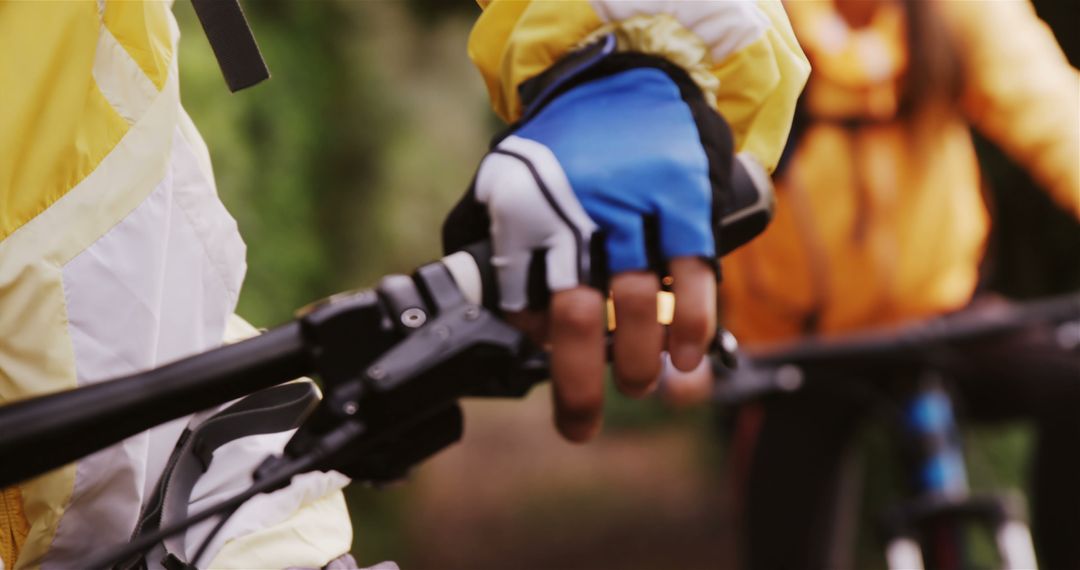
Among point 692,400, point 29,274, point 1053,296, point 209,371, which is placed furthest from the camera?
point 1053,296

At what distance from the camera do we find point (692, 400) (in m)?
3.95

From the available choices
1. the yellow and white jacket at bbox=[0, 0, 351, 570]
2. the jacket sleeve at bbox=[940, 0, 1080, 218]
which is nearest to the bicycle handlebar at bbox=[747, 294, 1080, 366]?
the jacket sleeve at bbox=[940, 0, 1080, 218]

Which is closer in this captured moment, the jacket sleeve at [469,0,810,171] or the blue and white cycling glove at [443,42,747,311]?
the blue and white cycling glove at [443,42,747,311]

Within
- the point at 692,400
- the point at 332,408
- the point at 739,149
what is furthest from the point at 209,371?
the point at 692,400

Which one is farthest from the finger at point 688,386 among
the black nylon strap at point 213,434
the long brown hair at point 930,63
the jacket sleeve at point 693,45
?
the black nylon strap at point 213,434

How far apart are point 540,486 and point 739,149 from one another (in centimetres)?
684

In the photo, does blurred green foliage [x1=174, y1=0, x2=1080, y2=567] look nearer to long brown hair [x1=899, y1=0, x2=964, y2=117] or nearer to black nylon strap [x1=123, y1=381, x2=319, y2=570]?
long brown hair [x1=899, y1=0, x2=964, y2=117]

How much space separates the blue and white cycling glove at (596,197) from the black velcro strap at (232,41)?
0.32 metres

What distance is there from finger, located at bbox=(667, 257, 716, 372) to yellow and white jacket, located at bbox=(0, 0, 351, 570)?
1.40 feet

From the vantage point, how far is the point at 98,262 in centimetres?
116

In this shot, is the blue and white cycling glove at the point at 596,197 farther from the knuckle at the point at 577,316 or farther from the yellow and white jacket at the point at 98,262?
the yellow and white jacket at the point at 98,262

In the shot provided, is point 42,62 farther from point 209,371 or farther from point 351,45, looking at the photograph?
→ point 351,45

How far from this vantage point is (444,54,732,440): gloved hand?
980 mm

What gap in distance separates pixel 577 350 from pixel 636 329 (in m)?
0.05
